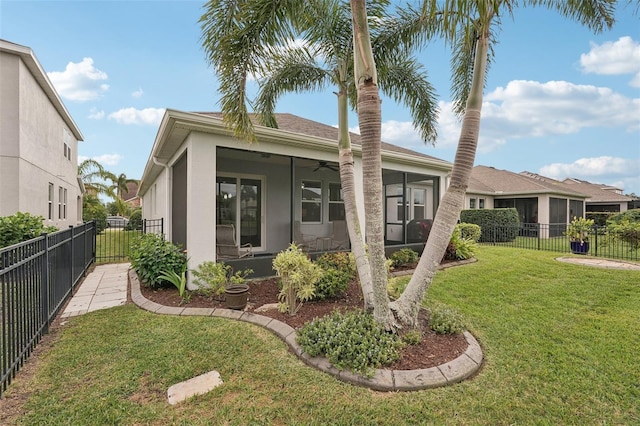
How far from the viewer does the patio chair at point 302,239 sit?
866 cm

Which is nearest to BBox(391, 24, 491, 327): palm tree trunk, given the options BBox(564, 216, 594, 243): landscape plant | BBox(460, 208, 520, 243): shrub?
BBox(564, 216, 594, 243): landscape plant

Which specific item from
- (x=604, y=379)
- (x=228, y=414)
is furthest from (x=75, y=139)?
(x=604, y=379)

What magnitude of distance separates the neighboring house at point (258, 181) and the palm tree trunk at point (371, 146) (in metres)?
3.01

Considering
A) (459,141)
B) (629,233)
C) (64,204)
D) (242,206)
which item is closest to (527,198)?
(629,233)

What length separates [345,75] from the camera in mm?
4980

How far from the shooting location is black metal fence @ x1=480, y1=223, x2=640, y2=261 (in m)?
10.7

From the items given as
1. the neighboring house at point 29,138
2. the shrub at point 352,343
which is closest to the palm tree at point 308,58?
the shrub at point 352,343

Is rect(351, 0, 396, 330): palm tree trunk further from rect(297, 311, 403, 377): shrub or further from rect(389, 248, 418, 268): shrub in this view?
rect(389, 248, 418, 268): shrub

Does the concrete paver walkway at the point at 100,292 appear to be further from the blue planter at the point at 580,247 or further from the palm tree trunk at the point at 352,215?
the blue planter at the point at 580,247

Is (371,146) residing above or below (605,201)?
below

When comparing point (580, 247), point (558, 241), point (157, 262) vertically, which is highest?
point (157, 262)

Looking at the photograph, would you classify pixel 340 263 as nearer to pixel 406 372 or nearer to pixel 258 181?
pixel 406 372

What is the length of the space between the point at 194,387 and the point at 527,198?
75.5 feet

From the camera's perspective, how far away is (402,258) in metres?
8.10
